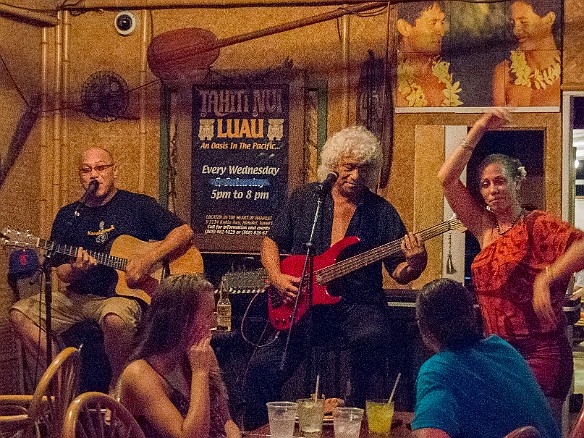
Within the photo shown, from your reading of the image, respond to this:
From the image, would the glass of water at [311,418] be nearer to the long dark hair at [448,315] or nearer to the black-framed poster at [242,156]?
the long dark hair at [448,315]

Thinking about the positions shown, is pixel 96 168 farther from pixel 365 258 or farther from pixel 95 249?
pixel 365 258

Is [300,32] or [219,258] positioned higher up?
[300,32]

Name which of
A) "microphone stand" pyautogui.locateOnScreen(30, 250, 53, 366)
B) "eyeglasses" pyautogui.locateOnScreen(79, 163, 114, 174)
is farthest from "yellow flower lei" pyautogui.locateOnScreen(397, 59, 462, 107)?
"microphone stand" pyautogui.locateOnScreen(30, 250, 53, 366)

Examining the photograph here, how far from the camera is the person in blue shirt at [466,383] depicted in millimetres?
2266

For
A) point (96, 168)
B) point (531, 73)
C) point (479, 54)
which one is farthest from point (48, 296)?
point (531, 73)

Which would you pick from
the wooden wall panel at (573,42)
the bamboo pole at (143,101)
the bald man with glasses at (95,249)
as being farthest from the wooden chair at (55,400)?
the wooden wall panel at (573,42)

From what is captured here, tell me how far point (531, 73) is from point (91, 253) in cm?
300

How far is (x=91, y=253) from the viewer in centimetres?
521

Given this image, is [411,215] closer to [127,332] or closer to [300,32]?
[300,32]

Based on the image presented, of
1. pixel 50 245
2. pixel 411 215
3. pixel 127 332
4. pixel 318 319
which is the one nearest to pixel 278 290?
pixel 318 319

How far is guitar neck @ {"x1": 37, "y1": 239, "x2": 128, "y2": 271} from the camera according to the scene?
16.5 ft

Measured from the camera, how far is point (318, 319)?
461cm

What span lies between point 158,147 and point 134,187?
34cm

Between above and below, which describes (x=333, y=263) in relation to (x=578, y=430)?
above
